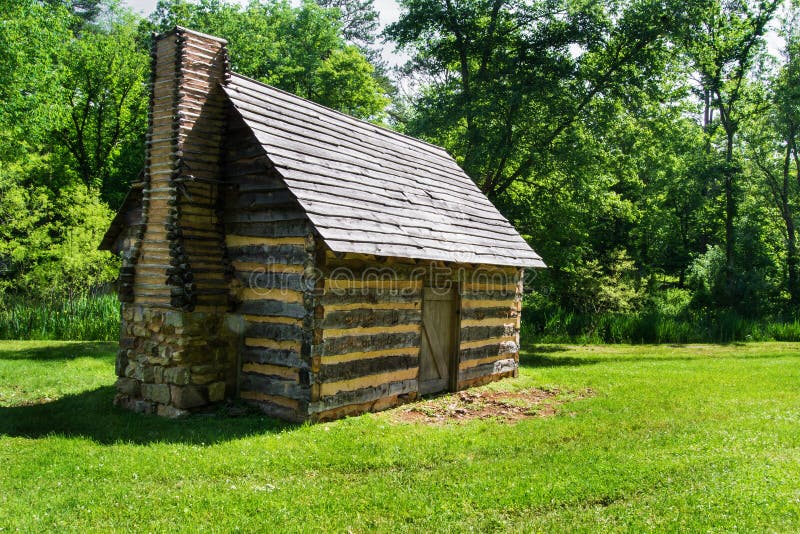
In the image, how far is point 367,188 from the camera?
991 centimetres

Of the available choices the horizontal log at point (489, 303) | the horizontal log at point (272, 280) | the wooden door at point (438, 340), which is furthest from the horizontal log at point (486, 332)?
the horizontal log at point (272, 280)

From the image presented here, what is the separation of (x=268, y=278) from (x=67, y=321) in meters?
11.2

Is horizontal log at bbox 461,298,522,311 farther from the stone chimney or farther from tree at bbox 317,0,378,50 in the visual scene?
tree at bbox 317,0,378,50

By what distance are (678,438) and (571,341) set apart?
13240 mm

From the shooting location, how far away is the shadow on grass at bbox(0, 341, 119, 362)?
13391 millimetres

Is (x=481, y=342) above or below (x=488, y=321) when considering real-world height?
below

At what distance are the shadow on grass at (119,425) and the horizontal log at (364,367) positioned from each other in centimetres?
87

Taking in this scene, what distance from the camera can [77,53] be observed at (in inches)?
1050

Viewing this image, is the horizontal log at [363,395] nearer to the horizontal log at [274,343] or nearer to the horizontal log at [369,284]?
the horizontal log at [274,343]

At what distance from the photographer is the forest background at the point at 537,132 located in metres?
18.8

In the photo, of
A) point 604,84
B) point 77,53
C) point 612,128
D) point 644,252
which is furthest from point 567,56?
point 77,53

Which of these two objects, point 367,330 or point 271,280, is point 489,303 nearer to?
point 367,330

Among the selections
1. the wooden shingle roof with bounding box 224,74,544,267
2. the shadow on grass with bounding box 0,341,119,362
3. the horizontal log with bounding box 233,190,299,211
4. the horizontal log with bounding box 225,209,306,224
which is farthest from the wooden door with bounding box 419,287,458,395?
the shadow on grass with bounding box 0,341,119,362

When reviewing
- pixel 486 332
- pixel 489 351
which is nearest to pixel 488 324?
pixel 486 332
